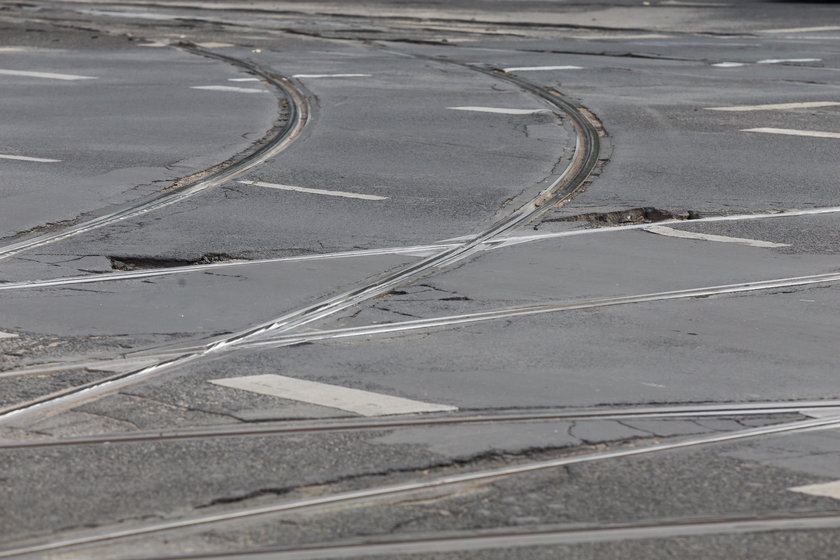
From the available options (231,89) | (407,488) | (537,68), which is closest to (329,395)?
(407,488)

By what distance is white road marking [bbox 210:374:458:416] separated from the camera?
6.45m

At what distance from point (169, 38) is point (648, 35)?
28.7ft

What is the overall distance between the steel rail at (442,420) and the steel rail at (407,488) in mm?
204

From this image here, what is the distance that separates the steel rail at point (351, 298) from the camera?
663 centimetres

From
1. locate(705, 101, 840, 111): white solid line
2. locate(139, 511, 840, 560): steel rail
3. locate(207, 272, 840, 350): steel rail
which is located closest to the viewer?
locate(139, 511, 840, 560): steel rail

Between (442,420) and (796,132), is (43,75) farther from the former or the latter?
(442,420)

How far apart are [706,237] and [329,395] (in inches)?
178

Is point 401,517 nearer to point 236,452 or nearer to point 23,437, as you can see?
point 236,452

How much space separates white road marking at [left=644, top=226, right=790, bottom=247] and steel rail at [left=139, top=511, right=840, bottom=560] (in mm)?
5142

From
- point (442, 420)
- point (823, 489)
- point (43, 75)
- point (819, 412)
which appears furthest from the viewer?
point (43, 75)

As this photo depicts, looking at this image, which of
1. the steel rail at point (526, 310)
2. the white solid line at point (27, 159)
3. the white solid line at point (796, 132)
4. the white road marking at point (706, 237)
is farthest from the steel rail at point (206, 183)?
the white solid line at point (796, 132)

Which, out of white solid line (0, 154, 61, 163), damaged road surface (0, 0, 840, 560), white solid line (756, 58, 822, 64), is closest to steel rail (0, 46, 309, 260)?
damaged road surface (0, 0, 840, 560)

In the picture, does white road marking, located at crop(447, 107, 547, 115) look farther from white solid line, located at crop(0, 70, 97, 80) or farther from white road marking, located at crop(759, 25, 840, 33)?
white road marking, located at crop(759, 25, 840, 33)

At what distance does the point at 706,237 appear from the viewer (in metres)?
10.4
